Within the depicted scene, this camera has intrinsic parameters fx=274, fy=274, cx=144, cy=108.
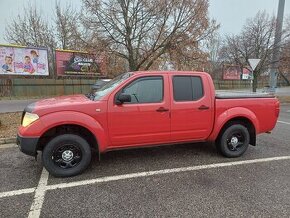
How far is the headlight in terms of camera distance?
4.47 meters

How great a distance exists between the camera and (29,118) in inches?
179

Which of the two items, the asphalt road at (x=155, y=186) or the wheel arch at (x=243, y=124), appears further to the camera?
the wheel arch at (x=243, y=124)

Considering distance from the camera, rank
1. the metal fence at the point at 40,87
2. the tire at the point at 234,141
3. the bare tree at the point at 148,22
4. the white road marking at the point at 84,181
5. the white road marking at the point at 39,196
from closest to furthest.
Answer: the white road marking at the point at 39,196
the white road marking at the point at 84,181
the tire at the point at 234,141
the bare tree at the point at 148,22
the metal fence at the point at 40,87

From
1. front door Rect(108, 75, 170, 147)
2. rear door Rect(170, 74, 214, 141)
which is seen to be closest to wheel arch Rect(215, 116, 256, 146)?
rear door Rect(170, 74, 214, 141)

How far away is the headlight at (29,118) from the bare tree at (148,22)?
960cm

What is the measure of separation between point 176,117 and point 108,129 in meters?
1.31

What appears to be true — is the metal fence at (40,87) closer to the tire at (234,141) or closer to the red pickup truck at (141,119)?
the red pickup truck at (141,119)

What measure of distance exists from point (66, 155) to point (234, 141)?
3413 millimetres

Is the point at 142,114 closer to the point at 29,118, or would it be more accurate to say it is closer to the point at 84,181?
the point at 84,181

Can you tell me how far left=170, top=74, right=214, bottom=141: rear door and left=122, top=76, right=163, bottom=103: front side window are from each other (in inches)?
10.8

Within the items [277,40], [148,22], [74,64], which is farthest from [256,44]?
[74,64]

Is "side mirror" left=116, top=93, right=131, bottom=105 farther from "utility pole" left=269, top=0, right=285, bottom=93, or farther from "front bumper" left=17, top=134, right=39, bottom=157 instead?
"utility pole" left=269, top=0, right=285, bottom=93

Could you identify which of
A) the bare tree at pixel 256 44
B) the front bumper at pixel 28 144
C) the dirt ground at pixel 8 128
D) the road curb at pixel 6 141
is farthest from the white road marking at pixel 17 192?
the bare tree at pixel 256 44

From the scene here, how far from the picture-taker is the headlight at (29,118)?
14.7ft
